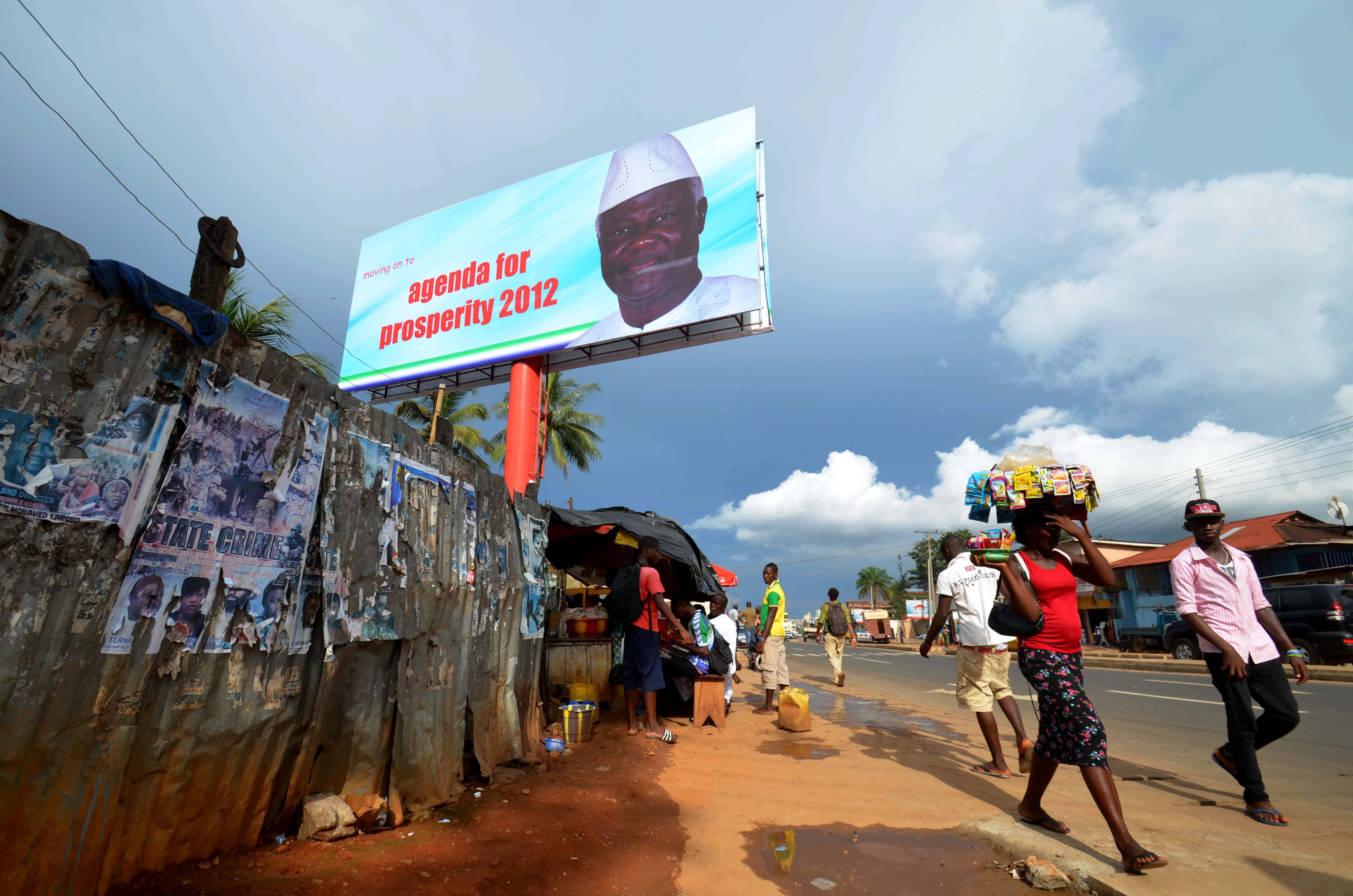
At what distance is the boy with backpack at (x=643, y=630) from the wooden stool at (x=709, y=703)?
2.66 feet

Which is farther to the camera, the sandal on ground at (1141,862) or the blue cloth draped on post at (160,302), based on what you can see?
the sandal on ground at (1141,862)

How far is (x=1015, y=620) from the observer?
3.51m

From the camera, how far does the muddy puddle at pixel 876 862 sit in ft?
9.48

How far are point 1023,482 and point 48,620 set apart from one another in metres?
4.70

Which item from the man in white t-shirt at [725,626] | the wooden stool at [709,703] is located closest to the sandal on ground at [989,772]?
the wooden stool at [709,703]

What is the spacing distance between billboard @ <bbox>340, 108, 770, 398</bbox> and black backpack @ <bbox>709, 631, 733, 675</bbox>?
20.7 feet

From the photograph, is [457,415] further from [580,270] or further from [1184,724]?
[1184,724]

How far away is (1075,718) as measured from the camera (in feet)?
10.6

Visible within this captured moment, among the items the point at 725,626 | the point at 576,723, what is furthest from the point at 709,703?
the point at 576,723

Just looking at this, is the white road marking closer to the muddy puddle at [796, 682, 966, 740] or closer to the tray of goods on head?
the muddy puddle at [796, 682, 966, 740]

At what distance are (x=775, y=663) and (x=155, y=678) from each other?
23.3 ft

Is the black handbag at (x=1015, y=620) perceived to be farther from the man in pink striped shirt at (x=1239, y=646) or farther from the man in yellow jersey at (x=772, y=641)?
the man in yellow jersey at (x=772, y=641)

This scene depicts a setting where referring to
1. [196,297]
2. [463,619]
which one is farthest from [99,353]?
[463,619]

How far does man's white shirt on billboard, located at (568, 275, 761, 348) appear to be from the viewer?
1162cm
